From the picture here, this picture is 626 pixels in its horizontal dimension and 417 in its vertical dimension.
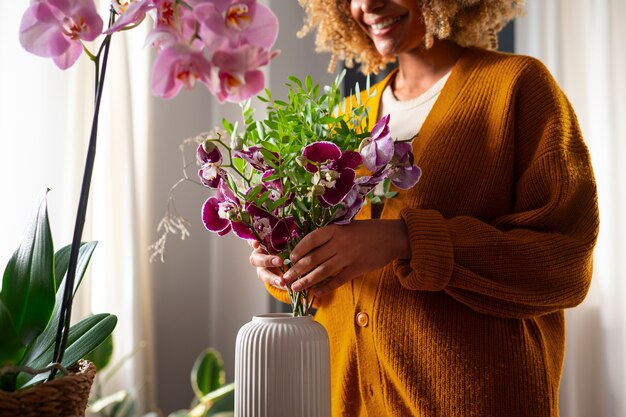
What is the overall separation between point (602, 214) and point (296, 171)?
5.50ft

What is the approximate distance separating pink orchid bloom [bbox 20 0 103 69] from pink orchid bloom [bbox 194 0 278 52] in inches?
4.0

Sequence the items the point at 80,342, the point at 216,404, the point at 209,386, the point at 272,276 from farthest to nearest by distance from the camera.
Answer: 1. the point at 209,386
2. the point at 216,404
3. the point at 272,276
4. the point at 80,342

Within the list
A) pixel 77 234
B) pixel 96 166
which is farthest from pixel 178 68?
pixel 96 166

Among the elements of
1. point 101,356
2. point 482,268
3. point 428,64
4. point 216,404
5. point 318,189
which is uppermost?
point 428,64

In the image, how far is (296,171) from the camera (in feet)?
2.61

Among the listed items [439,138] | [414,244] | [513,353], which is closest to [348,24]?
[439,138]

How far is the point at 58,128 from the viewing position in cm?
181

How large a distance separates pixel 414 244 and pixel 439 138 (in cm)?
26

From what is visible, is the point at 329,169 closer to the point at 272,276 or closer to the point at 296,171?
the point at 296,171

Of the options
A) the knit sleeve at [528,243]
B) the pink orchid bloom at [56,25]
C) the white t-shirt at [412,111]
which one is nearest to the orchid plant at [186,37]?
the pink orchid bloom at [56,25]

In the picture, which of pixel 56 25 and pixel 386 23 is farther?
pixel 386 23

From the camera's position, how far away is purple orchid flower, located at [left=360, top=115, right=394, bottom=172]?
0.79m

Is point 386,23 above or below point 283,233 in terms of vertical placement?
above

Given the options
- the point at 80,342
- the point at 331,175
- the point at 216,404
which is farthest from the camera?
the point at 216,404
